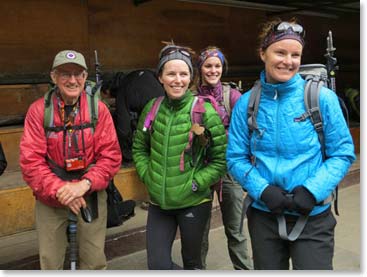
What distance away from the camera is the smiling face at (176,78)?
2576 millimetres

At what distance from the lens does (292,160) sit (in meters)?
2.12

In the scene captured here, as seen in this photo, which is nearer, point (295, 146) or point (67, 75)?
point (295, 146)

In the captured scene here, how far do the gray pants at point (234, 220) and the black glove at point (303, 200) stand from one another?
3.61 ft

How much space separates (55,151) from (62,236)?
538 millimetres

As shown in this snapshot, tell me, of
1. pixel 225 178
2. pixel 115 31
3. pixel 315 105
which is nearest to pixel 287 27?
pixel 315 105

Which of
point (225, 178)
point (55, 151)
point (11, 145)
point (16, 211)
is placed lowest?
point (16, 211)

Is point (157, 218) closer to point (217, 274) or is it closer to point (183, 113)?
point (183, 113)

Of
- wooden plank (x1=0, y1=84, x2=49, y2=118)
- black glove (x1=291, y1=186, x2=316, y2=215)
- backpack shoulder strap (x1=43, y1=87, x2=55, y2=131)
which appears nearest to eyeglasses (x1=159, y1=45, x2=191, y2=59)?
backpack shoulder strap (x1=43, y1=87, x2=55, y2=131)

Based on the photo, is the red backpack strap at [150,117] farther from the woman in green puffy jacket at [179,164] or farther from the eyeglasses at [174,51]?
the eyeglasses at [174,51]

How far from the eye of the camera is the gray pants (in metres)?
3.17

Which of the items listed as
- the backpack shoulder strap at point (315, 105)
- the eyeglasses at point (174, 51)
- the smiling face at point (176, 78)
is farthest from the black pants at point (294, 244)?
the eyeglasses at point (174, 51)

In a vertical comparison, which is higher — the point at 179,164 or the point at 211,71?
the point at 211,71

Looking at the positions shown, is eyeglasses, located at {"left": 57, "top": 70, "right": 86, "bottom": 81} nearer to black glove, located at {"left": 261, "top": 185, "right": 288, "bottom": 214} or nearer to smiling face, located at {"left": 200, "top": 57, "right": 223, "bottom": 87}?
smiling face, located at {"left": 200, "top": 57, "right": 223, "bottom": 87}

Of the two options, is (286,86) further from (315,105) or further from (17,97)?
(17,97)
